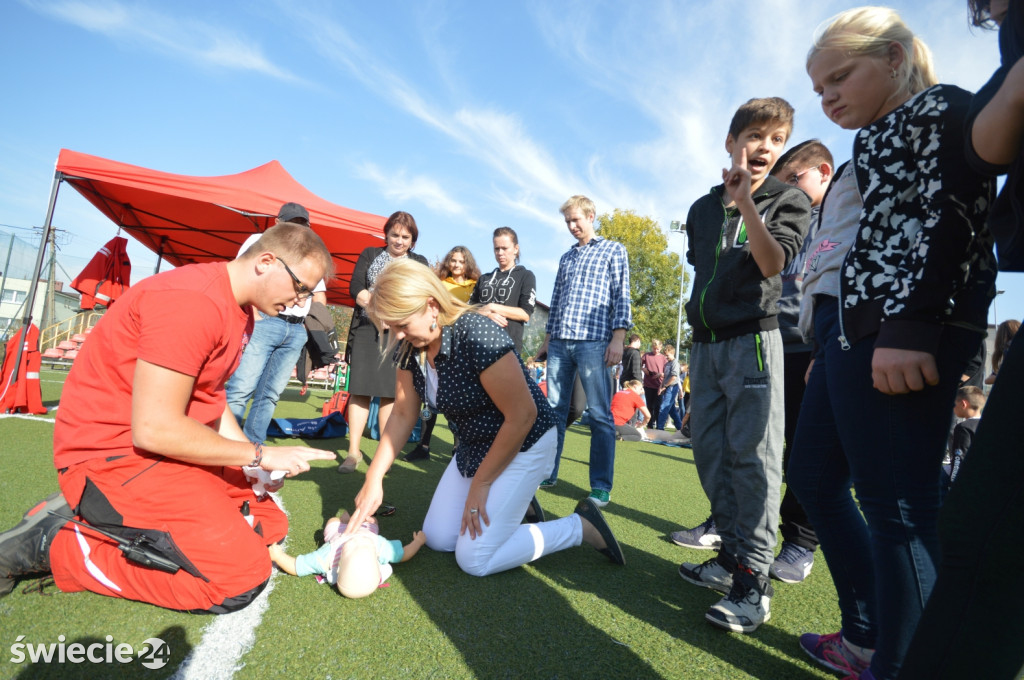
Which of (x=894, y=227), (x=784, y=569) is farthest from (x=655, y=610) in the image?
(x=894, y=227)

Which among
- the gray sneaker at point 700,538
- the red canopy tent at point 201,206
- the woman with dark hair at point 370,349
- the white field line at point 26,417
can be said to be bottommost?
the white field line at point 26,417

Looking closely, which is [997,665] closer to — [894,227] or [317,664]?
[894,227]

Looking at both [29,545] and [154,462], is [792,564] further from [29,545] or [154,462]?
[29,545]

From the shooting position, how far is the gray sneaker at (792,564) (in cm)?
249

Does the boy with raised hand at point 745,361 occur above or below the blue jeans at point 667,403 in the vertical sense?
above

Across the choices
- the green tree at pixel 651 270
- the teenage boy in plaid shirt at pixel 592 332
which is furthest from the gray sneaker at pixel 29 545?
the green tree at pixel 651 270

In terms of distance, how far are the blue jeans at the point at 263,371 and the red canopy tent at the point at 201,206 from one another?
267cm

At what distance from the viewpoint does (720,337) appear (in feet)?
7.48

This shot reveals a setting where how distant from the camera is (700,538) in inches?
117

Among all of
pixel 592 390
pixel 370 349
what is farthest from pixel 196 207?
pixel 592 390

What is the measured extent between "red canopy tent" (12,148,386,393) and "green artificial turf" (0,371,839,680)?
5.02 metres

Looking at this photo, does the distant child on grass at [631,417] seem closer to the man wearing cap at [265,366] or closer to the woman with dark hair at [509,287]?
the woman with dark hair at [509,287]

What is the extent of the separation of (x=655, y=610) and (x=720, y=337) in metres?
1.12

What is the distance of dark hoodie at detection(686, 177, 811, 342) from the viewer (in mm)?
2146
